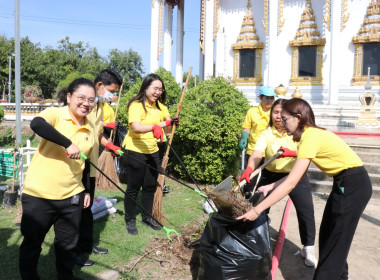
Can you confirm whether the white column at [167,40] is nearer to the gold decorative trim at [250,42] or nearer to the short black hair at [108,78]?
the gold decorative trim at [250,42]

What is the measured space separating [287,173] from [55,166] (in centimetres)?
221

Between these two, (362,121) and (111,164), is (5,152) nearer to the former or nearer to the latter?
(111,164)

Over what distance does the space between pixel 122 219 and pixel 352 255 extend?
8.81ft

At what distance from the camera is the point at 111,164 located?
5828 millimetres

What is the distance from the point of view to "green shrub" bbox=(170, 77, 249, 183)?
614 centimetres

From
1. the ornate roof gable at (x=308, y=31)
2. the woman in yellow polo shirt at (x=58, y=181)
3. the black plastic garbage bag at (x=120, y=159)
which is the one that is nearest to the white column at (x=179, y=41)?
the ornate roof gable at (x=308, y=31)

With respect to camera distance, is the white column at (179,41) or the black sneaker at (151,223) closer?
the black sneaker at (151,223)

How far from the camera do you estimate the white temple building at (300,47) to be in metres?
13.8

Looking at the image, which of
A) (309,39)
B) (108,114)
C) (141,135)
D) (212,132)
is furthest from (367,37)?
(141,135)

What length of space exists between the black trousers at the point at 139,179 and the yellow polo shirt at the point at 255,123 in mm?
1230

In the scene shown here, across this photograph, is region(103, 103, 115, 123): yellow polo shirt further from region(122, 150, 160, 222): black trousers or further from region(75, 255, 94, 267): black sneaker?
region(75, 255, 94, 267): black sneaker

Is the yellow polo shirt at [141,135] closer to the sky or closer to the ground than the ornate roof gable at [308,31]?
closer to the ground

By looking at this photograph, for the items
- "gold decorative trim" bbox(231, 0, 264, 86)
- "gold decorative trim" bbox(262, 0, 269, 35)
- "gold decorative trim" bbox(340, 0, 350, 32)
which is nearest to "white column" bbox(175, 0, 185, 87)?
"gold decorative trim" bbox(231, 0, 264, 86)

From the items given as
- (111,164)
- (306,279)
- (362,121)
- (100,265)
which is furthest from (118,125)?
(362,121)
